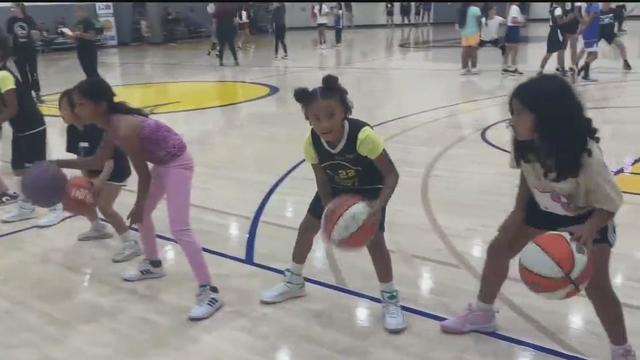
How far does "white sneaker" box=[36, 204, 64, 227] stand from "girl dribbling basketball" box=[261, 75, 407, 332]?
262cm

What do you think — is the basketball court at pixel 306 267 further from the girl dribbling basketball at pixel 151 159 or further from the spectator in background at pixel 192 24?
the spectator in background at pixel 192 24

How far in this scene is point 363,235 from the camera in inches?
120

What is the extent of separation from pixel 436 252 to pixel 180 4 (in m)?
24.0

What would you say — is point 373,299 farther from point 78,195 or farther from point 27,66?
point 27,66

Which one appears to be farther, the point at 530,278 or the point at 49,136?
the point at 49,136

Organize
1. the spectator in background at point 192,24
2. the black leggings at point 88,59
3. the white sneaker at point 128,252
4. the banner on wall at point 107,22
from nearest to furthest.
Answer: the white sneaker at point 128,252
the black leggings at point 88,59
the banner on wall at point 107,22
the spectator in background at point 192,24

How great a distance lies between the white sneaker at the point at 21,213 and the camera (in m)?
5.19

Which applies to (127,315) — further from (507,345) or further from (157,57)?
(157,57)

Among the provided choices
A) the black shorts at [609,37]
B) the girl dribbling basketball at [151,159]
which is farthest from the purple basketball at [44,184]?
the black shorts at [609,37]

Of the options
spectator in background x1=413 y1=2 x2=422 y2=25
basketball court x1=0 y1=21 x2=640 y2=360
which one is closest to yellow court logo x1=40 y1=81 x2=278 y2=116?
basketball court x1=0 y1=21 x2=640 y2=360

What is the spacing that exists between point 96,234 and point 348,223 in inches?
101

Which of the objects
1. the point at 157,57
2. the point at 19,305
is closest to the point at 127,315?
the point at 19,305

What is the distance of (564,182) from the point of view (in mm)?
2502

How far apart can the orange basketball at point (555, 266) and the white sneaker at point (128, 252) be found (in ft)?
8.89
